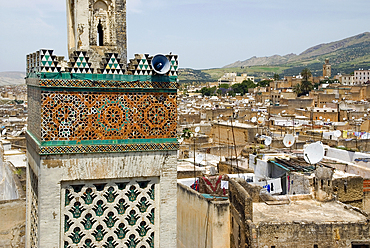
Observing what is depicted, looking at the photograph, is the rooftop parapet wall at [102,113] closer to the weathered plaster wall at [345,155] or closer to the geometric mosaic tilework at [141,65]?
the geometric mosaic tilework at [141,65]

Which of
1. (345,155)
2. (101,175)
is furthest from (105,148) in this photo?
(345,155)

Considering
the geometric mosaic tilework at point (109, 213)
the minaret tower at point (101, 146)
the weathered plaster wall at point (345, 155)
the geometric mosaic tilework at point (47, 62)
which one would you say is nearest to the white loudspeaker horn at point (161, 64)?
the minaret tower at point (101, 146)

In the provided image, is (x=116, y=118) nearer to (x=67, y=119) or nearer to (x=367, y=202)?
(x=67, y=119)

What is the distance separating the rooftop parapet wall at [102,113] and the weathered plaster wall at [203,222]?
5.26 m

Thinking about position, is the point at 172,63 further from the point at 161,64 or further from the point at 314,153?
the point at 314,153

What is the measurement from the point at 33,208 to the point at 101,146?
102cm

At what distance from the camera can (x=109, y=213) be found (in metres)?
3.83

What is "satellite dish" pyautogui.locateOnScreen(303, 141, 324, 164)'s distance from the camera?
35.7 feet

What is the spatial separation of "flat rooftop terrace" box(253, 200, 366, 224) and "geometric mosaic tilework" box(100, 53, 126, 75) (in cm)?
584

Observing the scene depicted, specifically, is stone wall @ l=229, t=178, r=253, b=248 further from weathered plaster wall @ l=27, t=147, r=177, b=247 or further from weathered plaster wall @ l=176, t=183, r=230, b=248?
weathered plaster wall @ l=27, t=147, r=177, b=247

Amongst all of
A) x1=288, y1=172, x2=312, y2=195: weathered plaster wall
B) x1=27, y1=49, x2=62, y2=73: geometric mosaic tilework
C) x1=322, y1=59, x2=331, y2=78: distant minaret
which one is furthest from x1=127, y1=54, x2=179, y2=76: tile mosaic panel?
x1=322, y1=59, x2=331, y2=78: distant minaret

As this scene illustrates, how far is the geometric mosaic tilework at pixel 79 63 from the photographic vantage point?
3.70m

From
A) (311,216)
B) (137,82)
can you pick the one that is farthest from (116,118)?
(311,216)

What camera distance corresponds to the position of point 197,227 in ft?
30.6
